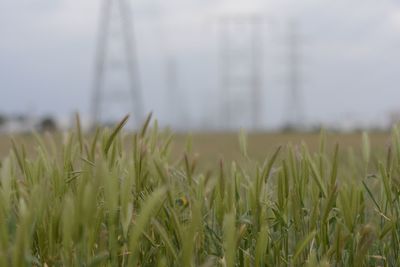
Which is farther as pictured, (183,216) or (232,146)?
(232,146)

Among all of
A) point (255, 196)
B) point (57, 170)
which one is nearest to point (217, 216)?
point (255, 196)

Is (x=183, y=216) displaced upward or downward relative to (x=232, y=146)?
upward

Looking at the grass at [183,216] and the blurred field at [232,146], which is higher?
the grass at [183,216]

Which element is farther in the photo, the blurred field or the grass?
the blurred field

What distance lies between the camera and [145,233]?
0.88 m

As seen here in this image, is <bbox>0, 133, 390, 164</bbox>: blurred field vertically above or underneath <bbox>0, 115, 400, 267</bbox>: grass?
underneath

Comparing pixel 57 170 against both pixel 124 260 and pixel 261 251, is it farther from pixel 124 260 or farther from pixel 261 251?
pixel 261 251

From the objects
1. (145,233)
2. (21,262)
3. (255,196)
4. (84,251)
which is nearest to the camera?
(21,262)

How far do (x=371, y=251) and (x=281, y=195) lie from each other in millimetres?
254

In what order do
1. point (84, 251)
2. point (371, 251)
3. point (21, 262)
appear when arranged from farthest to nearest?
point (371, 251)
point (84, 251)
point (21, 262)

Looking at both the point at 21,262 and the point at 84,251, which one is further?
the point at 84,251

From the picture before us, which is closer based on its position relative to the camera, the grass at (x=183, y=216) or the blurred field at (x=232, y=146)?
the grass at (x=183, y=216)

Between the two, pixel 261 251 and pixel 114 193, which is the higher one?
pixel 114 193

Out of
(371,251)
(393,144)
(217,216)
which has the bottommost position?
(371,251)
